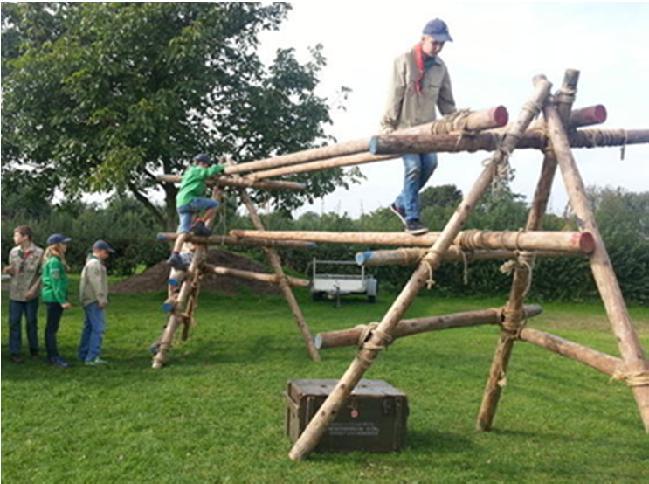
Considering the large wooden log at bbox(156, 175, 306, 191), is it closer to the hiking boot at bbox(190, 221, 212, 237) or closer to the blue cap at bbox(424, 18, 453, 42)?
the hiking boot at bbox(190, 221, 212, 237)

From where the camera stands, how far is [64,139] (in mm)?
16469

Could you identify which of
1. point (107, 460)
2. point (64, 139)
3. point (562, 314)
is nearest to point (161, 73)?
point (64, 139)

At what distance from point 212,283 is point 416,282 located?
15396 millimetres

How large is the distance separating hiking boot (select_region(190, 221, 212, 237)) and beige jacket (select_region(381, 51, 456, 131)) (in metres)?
4.39

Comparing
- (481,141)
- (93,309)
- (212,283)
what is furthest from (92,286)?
(212,283)

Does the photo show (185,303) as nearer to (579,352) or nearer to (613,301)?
(579,352)

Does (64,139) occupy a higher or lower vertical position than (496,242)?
higher

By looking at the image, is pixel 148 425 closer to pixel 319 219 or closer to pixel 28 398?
pixel 28 398

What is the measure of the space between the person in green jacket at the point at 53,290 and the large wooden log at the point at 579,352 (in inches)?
229

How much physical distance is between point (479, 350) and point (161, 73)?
9705 millimetres

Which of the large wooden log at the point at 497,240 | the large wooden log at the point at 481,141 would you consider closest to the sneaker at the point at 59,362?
the large wooden log at the point at 497,240

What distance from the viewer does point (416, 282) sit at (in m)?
5.14

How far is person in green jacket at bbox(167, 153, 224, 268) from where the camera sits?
919 centimetres

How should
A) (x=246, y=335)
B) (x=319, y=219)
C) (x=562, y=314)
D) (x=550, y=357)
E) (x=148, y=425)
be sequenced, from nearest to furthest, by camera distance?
(x=148, y=425)
(x=550, y=357)
(x=246, y=335)
(x=562, y=314)
(x=319, y=219)
